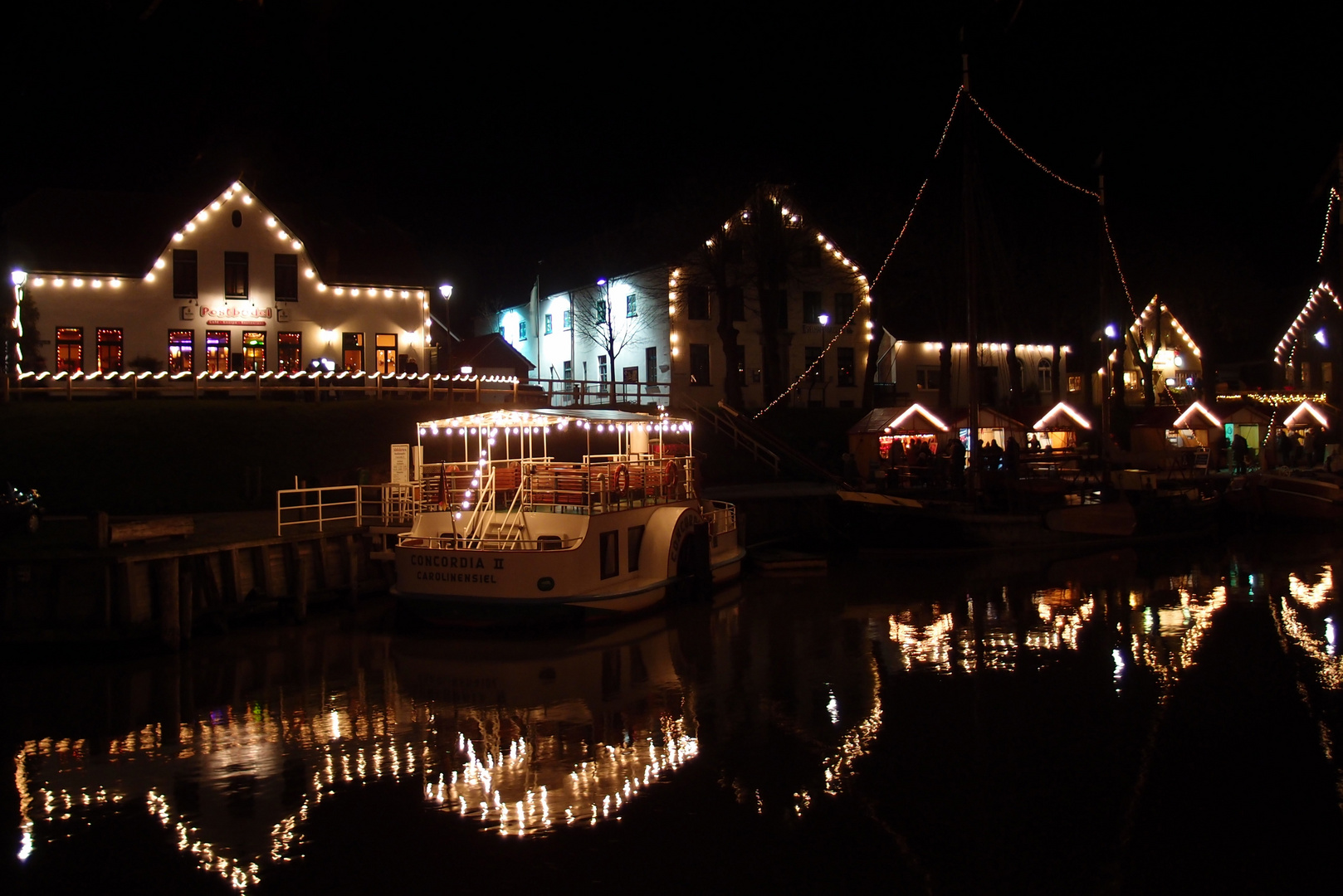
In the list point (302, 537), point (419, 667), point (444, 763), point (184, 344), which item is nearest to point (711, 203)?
point (184, 344)

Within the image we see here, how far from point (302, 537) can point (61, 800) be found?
9.99 m

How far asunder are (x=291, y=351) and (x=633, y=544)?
76.1 ft

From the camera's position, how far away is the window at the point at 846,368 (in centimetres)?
5347

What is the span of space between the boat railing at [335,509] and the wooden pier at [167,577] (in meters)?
0.39

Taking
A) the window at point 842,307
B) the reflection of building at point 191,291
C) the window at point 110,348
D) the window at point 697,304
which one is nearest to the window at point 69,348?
the reflection of building at point 191,291

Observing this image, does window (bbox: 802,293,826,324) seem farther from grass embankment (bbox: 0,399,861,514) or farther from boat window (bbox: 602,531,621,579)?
boat window (bbox: 602,531,621,579)

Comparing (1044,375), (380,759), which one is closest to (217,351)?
(380,759)

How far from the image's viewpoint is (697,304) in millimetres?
49750

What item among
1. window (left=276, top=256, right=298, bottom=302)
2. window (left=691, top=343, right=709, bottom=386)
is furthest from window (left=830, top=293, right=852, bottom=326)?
window (left=276, top=256, right=298, bottom=302)

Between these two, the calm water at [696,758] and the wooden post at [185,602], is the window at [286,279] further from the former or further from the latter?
the wooden post at [185,602]

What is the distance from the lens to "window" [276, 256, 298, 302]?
129 ft

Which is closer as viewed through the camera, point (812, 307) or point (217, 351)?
point (217, 351)

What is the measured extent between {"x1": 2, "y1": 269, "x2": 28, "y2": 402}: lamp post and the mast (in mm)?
28408

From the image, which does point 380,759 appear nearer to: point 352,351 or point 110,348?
point 110,348
